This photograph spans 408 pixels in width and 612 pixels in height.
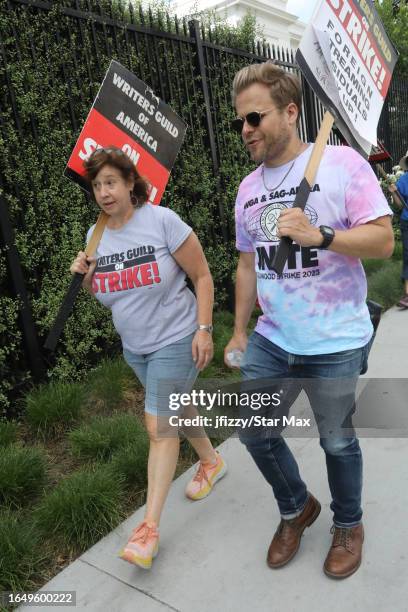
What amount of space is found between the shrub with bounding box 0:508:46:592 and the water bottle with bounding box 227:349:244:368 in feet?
4.10

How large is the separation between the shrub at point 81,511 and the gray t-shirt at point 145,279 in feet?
2.64

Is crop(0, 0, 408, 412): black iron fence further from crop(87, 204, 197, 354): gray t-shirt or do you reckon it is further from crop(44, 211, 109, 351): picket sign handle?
crop(87, 204, 197, 354): gray t-shirt

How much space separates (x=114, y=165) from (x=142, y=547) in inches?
66.1

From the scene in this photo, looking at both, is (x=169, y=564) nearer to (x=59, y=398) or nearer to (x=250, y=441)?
(x=250, y=441)

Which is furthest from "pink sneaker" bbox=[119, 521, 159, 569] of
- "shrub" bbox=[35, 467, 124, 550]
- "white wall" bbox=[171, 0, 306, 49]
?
"white wall" bbox=[171, 0, 306, 49]

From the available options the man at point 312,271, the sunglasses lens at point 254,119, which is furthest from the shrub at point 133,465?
the sunglasses lens at point 254,119

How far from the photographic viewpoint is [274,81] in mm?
1979

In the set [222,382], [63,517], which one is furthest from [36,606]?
[222,382]

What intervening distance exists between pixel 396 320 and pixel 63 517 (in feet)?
14.0

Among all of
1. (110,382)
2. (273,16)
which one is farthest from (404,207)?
(273,16)

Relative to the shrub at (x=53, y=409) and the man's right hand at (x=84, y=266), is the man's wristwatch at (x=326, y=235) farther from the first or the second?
the shrub at (x=53, y=409)

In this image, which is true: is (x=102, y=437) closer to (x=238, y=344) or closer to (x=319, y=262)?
(x=238, y=344)

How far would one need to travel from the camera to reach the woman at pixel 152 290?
2.38 metres

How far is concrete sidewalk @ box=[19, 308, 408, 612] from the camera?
2.12m
